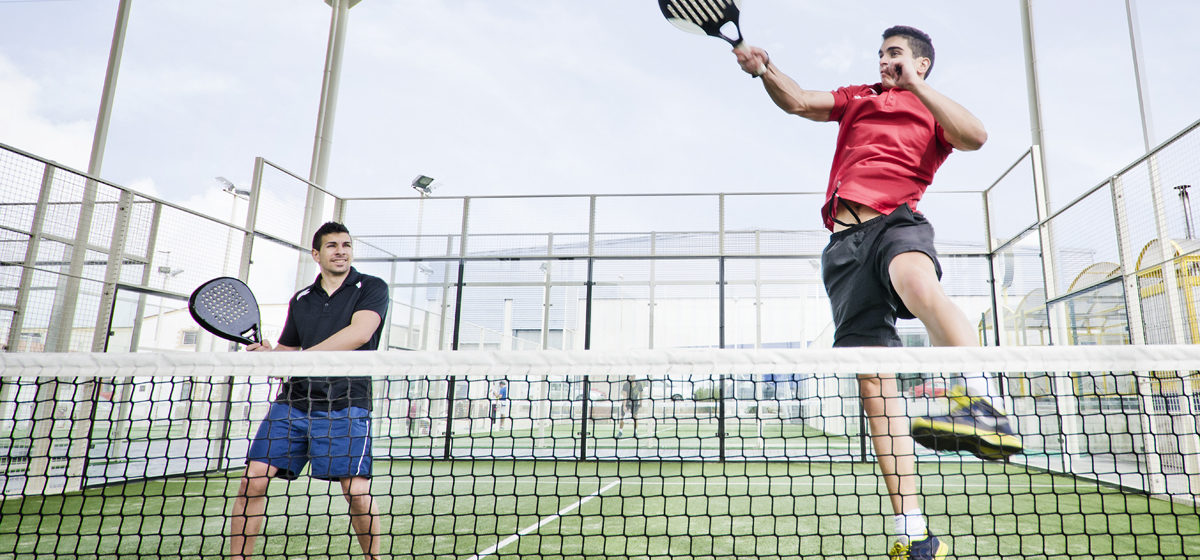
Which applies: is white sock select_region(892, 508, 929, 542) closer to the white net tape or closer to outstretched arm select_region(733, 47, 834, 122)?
the white net tape

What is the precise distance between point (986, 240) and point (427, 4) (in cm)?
1087

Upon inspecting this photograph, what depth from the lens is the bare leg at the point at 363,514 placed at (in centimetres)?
265

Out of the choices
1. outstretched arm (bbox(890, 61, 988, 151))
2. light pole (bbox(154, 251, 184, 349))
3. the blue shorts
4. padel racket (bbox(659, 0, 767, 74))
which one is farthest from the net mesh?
padel racket (bbox(659, 0, 767, 74))

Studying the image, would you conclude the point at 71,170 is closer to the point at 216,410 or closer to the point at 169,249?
the point at 169,249

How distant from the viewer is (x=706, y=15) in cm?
224

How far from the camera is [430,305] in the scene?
9.12 m

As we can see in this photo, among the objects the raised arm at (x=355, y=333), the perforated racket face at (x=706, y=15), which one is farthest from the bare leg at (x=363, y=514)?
the perforated racket face at (x=706, y=15)

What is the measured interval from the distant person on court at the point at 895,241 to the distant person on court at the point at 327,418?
5.95 ft

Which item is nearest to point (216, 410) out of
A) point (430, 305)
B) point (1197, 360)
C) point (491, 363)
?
point (430, 305)

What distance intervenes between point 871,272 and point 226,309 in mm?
2503

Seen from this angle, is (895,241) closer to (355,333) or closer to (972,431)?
(972,431)

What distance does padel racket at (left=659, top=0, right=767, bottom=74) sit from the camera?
220 centimetres

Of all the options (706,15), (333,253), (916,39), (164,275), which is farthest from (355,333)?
(164,275)

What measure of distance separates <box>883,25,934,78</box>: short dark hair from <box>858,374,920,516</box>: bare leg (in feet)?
3.21
